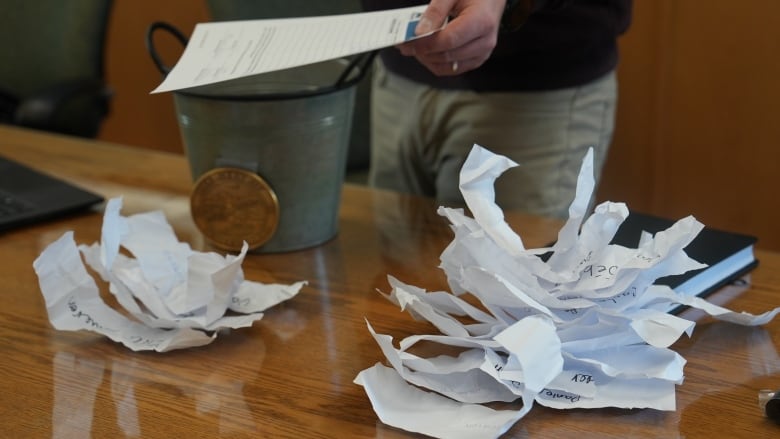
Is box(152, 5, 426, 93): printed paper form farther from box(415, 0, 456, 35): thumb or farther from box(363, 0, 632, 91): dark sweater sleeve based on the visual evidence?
box(363, 0, 632, 91): dark sweater sleeve

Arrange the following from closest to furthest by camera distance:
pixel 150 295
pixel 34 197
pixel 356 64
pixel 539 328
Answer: pixel 539 328 < pixel 150 295 < pixel 356 64 < pixel 34 197

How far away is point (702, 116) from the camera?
1.84 m

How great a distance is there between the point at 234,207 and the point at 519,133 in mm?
395

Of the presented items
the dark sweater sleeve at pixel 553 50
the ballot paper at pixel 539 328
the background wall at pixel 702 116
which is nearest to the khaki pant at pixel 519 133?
the dark sweater sleeve at pixel 553 50

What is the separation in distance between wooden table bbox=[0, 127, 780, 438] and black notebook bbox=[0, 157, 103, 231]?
0.23 feet

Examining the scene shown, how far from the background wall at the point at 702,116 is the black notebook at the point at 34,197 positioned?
1.14 m

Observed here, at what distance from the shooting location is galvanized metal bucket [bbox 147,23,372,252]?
0.94 metres

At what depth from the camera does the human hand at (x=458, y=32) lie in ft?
2.79

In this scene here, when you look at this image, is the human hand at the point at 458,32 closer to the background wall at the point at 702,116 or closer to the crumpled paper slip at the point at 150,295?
the crumpled paper slip at the point at 150,295

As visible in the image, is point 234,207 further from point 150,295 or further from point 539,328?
point 539,328

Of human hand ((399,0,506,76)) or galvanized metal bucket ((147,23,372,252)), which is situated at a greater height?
human hand ((399,0,506,76))

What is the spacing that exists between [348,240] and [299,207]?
A: 0.23 ft

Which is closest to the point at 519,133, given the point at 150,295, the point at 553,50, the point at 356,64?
the point at 553,50

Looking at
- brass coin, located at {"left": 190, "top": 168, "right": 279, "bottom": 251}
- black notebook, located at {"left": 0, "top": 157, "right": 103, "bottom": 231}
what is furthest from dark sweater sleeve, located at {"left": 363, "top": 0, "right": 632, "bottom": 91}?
black notebook, located at {"left": 0, "top": 157, "right": 103, "bottom": 231}
